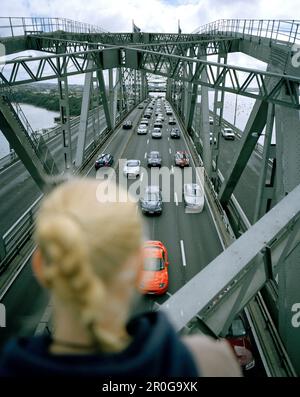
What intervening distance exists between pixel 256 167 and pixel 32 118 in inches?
3079

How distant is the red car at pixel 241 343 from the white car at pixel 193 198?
1194 cm

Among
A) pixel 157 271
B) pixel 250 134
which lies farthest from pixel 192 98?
pixel 157 271

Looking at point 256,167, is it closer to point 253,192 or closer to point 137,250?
point 253,192

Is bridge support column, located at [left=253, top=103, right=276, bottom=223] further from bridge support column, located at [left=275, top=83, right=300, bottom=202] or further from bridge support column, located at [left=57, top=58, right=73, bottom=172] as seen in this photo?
bridge support column, located at [left=57, top=58, right=73, bottom=172]

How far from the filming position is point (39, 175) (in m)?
17.1

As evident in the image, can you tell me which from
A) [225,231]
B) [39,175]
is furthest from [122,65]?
[225,231]

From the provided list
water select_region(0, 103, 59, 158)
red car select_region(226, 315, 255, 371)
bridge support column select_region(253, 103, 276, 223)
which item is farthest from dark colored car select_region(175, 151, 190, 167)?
water select_region(0, 103, 59, 158)

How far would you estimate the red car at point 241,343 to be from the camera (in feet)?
40.0

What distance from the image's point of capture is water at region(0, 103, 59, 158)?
78.8m

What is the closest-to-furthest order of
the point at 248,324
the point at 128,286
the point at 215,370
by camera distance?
the point at 128,286, the point at 215,370, the point at 248,324

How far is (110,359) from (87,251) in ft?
1.31

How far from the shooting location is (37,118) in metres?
98.8

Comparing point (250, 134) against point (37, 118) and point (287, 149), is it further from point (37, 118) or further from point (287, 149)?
point (37, 118)

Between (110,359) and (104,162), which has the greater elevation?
(110,359)
